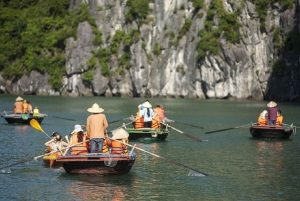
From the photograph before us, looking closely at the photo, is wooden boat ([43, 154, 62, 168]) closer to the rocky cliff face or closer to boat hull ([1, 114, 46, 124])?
boat hull ([1, 114, 46, 124])

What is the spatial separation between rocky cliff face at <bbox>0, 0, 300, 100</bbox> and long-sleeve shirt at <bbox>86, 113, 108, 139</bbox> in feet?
232

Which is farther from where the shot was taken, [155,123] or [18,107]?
[18,107]

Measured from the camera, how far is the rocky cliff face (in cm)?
9619

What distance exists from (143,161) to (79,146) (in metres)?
4.78

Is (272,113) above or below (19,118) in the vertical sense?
above

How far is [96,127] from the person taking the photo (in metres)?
22.7

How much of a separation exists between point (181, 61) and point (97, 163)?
79.6m

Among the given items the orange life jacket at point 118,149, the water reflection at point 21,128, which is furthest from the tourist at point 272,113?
the orange life jacket at point 118,149

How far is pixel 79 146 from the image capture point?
23.3 m

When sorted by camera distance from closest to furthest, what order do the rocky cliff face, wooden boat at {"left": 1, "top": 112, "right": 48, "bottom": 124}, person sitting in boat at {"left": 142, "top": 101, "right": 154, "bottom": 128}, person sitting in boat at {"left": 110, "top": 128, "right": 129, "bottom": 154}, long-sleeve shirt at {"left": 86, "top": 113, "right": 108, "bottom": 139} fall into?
long-sleeve shirt at {"left": 86, "top": 113, "right": 108, "bottom": 139}
person sitting in boat at {"left": 110, "top": 128, "right": 129, "bottom": 154}
person sitting in boat at {"left": 142, "top": 101, "right": 154, "bottom": 128}
wooden boat at {"left": 1, "top": 112, "right": 48, "bottom": 124}
the rocky cliff face

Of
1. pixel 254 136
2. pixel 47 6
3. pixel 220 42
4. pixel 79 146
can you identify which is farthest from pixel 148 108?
pixel 47 6

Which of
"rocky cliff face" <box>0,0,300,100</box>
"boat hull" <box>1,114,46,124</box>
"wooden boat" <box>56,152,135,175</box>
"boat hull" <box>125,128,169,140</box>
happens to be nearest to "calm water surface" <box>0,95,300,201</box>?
"wooden boat" <box>56,152,135,175</box>

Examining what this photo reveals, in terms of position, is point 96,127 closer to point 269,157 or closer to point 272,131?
point 269,157

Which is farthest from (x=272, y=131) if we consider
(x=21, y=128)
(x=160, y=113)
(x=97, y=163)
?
(x=97, y=163)
